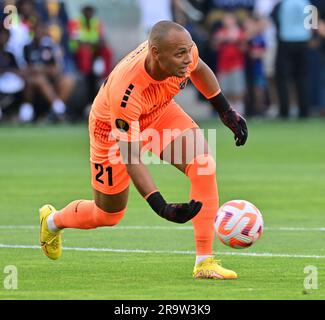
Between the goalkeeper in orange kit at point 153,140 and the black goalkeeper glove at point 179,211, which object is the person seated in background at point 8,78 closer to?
the goalkeeper in orange kit at point 153,140

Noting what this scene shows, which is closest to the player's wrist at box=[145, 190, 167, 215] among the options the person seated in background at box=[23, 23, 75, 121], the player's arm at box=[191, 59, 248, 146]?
the player's arm at box=[191, 59, 248, 146]

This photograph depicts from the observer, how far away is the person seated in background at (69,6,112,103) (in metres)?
31.7

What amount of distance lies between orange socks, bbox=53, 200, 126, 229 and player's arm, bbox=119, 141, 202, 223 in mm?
1135

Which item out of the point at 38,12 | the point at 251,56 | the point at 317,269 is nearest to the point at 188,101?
the point at 251,56

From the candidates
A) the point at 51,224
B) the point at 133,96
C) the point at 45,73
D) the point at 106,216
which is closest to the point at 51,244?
the point at 51,224

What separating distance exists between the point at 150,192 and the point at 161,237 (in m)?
3.55

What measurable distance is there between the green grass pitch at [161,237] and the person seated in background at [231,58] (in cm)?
900

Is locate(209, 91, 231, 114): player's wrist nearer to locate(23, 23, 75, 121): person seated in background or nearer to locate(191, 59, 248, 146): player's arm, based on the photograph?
locate(191, 59, 248, 146): player's arm

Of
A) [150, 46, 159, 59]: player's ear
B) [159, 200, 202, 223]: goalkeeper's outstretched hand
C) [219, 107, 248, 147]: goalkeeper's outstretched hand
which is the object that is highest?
[150, 46, 159, 59]: player's ear

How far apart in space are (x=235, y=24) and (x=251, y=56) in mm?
986

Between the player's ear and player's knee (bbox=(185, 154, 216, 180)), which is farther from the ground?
the player's ear

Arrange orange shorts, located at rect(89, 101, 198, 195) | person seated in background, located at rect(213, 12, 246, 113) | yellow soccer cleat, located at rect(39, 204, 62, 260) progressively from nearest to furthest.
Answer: orange shorts, located at rect(89, 101, 198, 195)
yellow soccer cleat, located at rect(39, 204, 62, 260)
person seated in background, located at rect(213, 12, 246, 113)

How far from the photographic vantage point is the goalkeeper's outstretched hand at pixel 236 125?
37.2 feet
